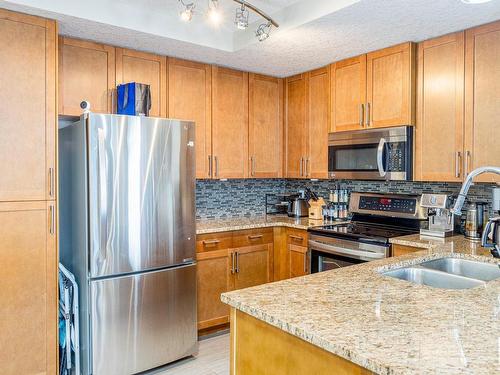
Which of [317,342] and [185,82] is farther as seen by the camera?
[185,82]

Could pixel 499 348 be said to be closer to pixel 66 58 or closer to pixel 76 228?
pixel 76 228

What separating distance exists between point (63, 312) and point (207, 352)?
1.09 meters

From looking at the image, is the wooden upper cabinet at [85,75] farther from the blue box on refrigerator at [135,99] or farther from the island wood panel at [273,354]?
the island wood panel at [273,354]

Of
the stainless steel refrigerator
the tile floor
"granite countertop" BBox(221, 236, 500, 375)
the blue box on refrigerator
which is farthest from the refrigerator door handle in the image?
"granite countertop" BBox(221, 236, 500, 375)

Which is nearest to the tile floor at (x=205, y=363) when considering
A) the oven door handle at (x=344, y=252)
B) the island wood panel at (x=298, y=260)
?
the island wood panel at (x=298, y=260)

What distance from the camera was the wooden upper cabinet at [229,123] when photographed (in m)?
3.52

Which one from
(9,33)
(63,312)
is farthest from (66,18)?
(63,312)

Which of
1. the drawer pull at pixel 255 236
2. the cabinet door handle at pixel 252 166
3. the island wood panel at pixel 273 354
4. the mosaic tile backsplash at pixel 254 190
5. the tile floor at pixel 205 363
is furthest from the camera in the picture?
the cabinet door handle at pixel 252 166

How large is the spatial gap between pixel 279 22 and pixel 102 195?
1.66 meters

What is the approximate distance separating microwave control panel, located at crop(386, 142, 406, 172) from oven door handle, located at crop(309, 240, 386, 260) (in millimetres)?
682

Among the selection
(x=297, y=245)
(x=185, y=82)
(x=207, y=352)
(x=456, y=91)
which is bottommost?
(x=207, y=352)

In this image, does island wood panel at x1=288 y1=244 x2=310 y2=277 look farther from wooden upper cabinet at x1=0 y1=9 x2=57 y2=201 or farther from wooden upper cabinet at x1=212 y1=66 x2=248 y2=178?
wooden upper cabinet at x1=0 y1=9 x2=57 y2=201

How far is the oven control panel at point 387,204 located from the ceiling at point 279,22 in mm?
1212

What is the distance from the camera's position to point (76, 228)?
101 inches
